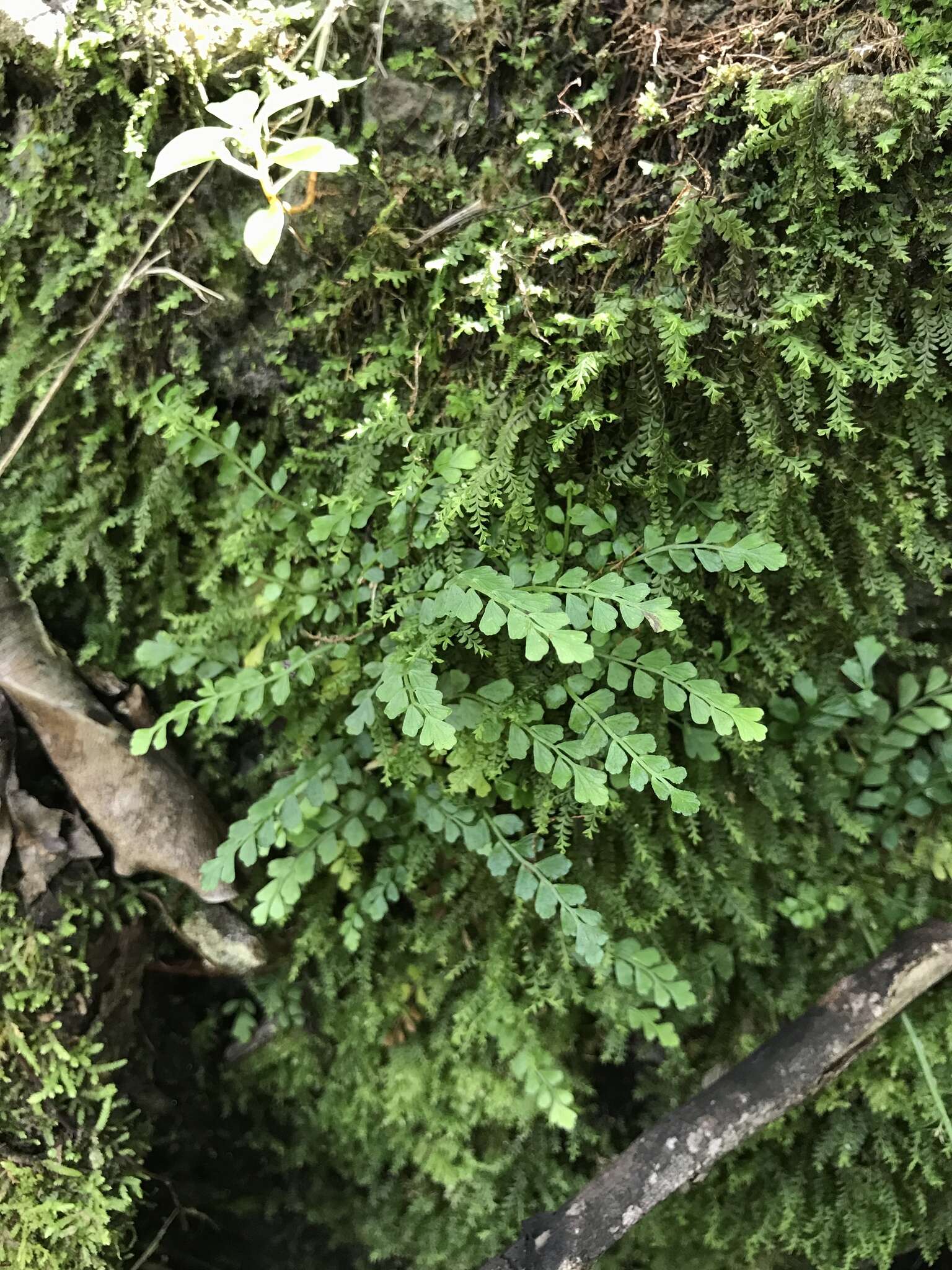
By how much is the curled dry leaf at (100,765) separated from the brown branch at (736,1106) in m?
1.27

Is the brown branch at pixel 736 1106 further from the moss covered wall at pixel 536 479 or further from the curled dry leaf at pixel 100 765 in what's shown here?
the curled dry leaf at pixel 100 765

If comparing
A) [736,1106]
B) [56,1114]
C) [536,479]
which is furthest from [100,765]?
[736,1106]

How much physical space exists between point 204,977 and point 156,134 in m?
2.61

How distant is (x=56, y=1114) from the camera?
211 centimetres

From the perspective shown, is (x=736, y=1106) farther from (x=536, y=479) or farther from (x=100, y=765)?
(x=100, y=765)

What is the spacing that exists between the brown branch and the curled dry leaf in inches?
50.1

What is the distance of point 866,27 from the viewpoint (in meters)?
1.69

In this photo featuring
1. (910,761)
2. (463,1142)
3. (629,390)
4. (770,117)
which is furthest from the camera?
(463,1142)

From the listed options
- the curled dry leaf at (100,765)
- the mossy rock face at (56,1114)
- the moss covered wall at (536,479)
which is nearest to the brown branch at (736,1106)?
the moss covered wall at (536,479)

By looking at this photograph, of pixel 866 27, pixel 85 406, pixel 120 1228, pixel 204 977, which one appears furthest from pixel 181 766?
pixel 866 27

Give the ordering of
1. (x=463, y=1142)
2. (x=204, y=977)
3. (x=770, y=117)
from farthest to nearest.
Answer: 1. (x=204, y=977)
2. (x=463, y=1142)
3. (x=770, y=117)

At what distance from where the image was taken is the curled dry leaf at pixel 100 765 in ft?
7.00

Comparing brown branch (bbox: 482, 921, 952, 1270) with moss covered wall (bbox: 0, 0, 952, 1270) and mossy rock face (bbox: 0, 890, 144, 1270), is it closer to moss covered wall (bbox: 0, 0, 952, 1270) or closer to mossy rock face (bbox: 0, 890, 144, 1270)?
moss covered wall (bbox: 0, 0, 952, 1270)

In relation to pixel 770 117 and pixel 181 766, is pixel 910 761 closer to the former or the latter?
pixel 770 117
